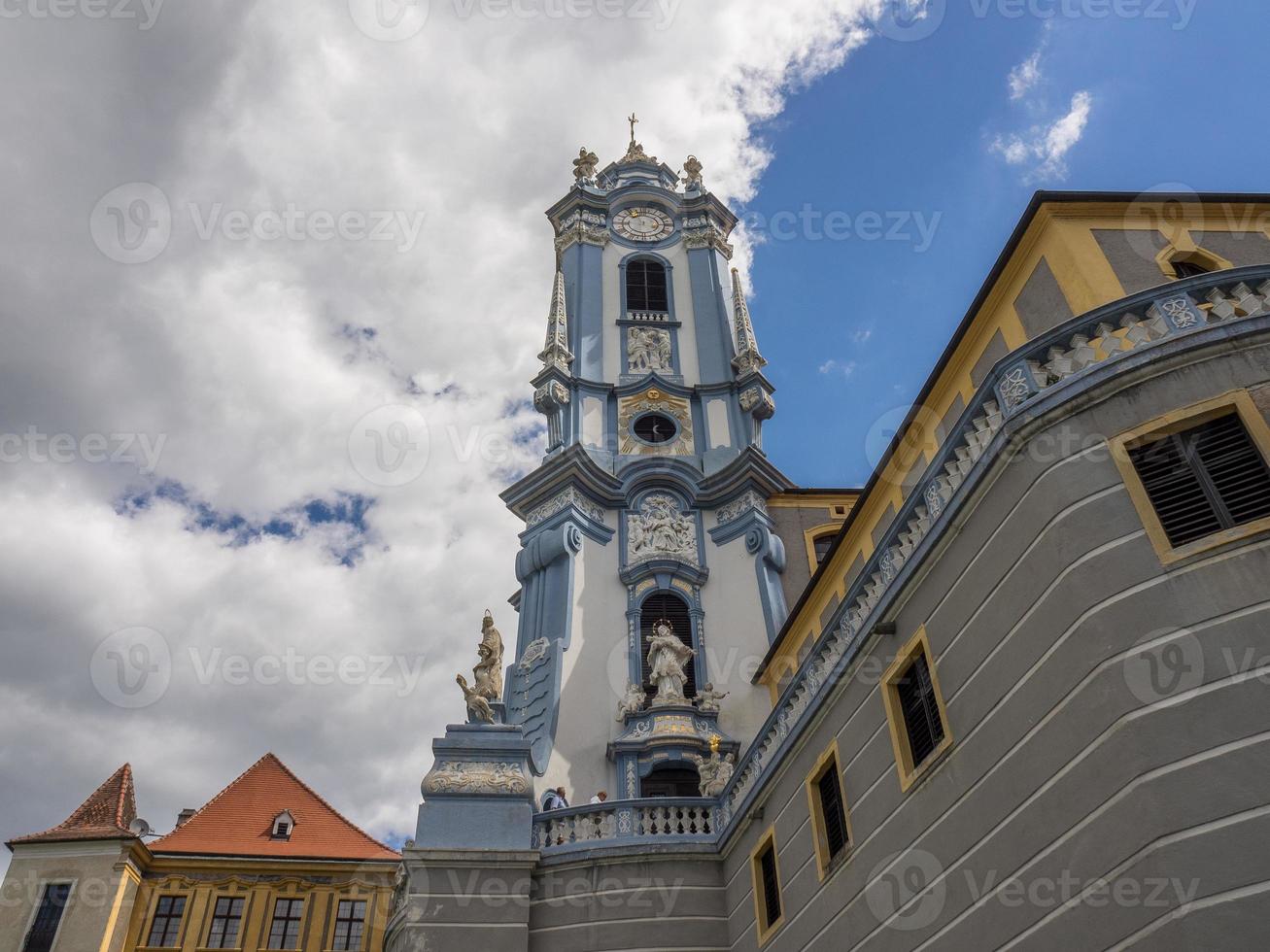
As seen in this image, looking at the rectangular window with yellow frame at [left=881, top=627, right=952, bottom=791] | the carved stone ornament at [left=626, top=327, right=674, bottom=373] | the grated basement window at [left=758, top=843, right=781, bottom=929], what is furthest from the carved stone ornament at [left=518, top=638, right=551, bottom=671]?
the rectangular window with yellow frame at [left=881, top=627, right=952, bottom=791]

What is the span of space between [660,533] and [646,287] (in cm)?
1083

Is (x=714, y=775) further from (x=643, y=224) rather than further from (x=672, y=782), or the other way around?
(x=643, y=224)

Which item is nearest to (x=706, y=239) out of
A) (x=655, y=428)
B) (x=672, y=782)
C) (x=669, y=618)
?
(x=655, y=428)

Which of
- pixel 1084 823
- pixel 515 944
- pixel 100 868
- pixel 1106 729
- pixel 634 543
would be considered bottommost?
pixel 1084 823

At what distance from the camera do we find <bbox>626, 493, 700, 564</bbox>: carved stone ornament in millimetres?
27453

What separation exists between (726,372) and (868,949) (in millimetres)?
22476

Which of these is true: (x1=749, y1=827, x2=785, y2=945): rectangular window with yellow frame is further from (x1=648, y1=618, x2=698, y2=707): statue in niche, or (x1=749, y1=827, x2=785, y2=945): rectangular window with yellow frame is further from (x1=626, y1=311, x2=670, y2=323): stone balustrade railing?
(x1=626, y1=311, x2=670, y2=323): stone balustrade railing

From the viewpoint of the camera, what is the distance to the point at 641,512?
28.4m

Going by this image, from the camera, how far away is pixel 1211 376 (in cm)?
986

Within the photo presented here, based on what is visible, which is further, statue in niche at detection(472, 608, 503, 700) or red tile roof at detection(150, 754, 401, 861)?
red tile roof at detection(150, 754, 401, 861)

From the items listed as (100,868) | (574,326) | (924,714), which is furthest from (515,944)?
(574,326)

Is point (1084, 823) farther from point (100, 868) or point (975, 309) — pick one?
point (100, 868)

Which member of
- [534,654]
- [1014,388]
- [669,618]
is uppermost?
[669,618]

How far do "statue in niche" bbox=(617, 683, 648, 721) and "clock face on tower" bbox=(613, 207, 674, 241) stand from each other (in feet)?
59.6
